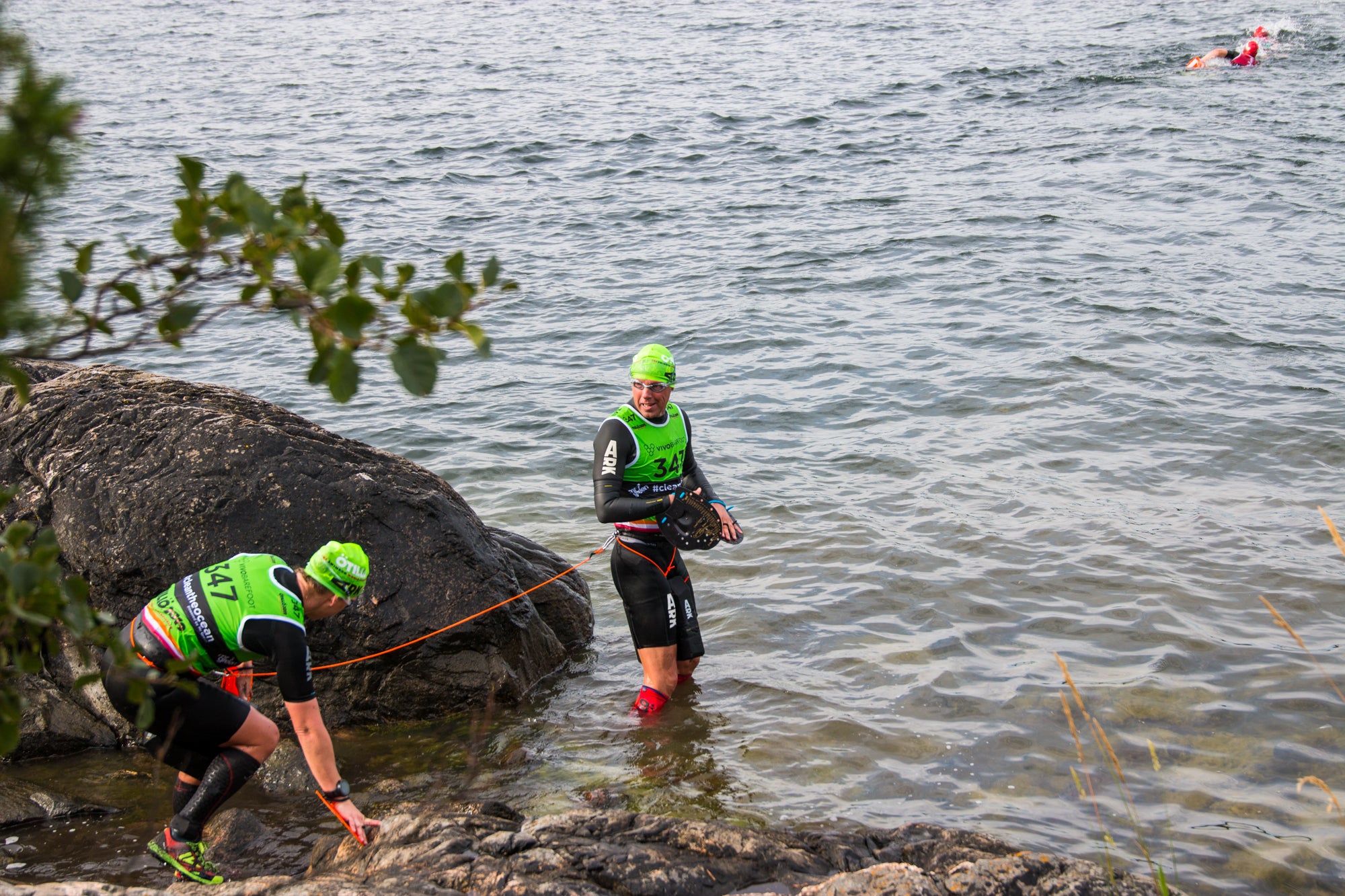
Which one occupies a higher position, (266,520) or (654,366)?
(654,366)

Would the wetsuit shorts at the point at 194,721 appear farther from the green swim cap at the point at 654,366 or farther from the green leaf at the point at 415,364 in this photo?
the green leaf at the point at 415,364

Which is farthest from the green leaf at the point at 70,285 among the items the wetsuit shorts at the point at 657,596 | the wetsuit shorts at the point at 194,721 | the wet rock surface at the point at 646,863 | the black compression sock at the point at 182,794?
the wetsuit shorts at the point at 657,596

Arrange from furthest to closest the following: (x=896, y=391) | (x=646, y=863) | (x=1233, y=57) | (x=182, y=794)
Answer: (x=1233, y=57), (x=896, y=391), (x=182, y=794), (x=646, y=863)

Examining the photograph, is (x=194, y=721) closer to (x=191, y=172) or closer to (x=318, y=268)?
(x=191, y=172)

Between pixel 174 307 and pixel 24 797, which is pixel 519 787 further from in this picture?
pixel 174 307

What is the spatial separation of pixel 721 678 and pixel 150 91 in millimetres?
28397

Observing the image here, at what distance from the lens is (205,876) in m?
5.47

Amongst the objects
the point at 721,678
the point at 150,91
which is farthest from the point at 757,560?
the point at 150,91

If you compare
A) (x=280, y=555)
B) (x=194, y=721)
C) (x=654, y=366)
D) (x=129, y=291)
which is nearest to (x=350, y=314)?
(x=129, y=291)

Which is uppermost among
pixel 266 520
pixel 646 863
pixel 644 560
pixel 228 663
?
pixel 266 520

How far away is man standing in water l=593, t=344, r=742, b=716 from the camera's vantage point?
283 inches

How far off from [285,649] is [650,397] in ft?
9.27

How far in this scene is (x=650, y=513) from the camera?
23.4 ft

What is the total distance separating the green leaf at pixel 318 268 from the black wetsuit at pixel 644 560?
4827mm
